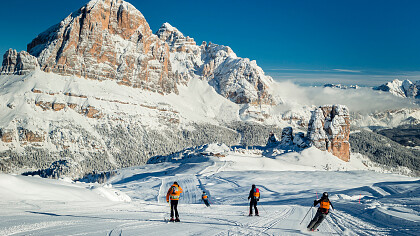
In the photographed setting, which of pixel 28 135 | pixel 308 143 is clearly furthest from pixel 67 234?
pixel 28 135

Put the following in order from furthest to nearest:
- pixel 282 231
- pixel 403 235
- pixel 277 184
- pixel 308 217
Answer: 1. pixel 277 184
2. pixel 308 217
3. pixel 282 231
4. pixel 403 235

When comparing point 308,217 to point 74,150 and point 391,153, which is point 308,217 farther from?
point 391,153

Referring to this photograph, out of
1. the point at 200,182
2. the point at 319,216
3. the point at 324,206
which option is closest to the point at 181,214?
the point at 319,216

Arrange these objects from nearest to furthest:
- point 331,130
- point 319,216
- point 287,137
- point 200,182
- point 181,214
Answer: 1. point 319,216
2. point 181,214
3. point 200,182
4. point 331,130
5. point 287,137

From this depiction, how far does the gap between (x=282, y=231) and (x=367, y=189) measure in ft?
97.2

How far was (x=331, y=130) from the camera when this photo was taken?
414 ft

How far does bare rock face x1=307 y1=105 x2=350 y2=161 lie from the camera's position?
122 meters

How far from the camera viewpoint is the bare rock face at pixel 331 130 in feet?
400

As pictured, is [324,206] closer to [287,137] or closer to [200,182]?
[200,182]

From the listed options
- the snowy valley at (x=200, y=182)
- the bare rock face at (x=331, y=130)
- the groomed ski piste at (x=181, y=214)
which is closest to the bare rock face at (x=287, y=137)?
the snowy valley at (x=200, y=182)

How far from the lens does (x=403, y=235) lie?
12.2 meters

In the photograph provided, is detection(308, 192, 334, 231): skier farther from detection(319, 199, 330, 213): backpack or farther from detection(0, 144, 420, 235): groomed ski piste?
detection(0, 144, 420, 235): groomed ski piste

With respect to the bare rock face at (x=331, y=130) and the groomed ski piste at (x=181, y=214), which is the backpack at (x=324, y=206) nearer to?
the groomed ski piste at (x=181, y=214)

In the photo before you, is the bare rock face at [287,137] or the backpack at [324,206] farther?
the bare rock face at [287,137]
